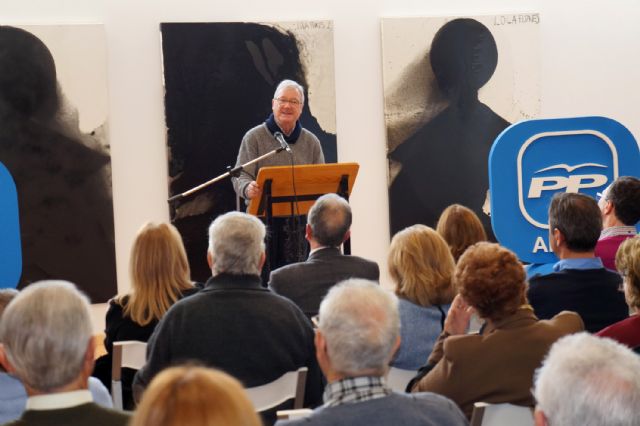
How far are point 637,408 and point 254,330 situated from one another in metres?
1.82

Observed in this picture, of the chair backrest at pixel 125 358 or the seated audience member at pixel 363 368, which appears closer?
the seated audience member at pixel 363 368

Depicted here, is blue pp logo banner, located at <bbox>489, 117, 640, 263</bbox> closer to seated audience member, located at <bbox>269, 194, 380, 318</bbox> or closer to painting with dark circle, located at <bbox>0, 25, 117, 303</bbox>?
seated audience member, located at <bbox>269, 194, 380, 318</bbox>

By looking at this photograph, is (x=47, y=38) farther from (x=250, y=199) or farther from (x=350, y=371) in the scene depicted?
(x=350, y=371)

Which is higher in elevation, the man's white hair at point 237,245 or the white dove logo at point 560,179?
the white dove logo at point 560,179

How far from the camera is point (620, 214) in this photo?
4707 millimetres

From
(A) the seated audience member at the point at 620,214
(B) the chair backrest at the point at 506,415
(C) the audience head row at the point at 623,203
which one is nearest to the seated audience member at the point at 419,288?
(B) the chair backrest at the point at 506,415

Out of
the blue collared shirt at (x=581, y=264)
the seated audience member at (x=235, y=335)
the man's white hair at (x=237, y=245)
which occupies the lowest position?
the seated audience member at (x=235, y=335)

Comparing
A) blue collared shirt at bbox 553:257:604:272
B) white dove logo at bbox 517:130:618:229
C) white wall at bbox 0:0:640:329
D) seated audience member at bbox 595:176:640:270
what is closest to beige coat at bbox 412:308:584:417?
blue collared shirt at bbox 553:257:604:272

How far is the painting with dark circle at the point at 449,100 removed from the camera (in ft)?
27.3

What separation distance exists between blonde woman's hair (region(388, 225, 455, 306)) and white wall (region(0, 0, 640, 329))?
4.30 metres

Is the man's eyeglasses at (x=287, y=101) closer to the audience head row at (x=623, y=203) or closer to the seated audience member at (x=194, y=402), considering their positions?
the audience head row at (x=623, y=203)

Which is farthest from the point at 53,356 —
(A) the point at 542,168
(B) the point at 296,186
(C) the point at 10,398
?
(A) the point at 542,168

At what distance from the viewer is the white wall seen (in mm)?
7727

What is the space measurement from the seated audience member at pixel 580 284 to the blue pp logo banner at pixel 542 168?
66.7 inches
